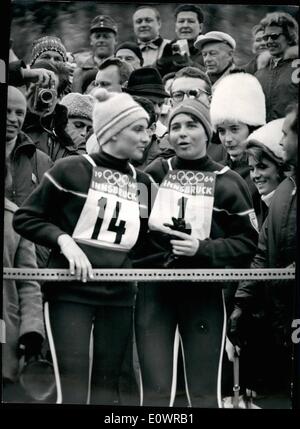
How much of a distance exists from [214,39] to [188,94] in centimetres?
30

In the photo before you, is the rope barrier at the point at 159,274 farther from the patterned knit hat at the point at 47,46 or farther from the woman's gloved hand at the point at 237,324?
the patterned knit hat at the point at 47,46

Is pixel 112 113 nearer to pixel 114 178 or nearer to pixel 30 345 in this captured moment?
pixel 114 178

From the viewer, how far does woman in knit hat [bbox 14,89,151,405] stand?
4.31 m

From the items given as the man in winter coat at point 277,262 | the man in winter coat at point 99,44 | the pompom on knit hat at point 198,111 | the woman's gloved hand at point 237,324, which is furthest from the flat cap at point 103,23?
the woman's gloved hand at point 237,324

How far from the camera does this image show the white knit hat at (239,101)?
14.4 ft

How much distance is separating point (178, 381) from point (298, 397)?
24.6 inches

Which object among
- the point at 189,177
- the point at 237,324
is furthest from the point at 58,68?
the point at 237,324

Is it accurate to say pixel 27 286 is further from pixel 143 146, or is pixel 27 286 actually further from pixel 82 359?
pixel 143 146

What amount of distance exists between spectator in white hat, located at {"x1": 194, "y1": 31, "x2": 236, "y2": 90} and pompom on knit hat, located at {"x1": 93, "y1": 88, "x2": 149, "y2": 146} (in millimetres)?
433

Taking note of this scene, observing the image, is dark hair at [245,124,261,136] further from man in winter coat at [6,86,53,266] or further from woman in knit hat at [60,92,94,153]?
man in winter coat at [6,86,53,266]

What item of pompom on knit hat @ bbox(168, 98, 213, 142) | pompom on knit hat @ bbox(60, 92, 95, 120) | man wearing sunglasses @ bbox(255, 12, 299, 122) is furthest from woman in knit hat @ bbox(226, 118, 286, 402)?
pompom on knit hat @ bbox(60, 92, 95, 120)

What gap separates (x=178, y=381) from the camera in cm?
440

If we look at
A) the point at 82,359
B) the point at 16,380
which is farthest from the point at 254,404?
the point at 16,380

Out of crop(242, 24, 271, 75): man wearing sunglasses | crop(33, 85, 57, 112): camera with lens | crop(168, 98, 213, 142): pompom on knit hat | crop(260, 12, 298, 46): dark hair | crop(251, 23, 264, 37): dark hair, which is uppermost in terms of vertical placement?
crop(260, 12, 298, 46): dark hair
